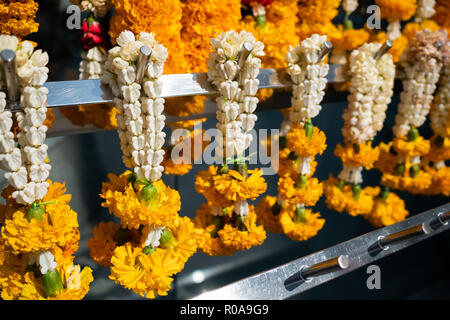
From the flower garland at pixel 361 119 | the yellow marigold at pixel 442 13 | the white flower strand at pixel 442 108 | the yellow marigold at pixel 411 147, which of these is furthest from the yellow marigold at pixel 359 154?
the yellow marigold at pixel 442 13

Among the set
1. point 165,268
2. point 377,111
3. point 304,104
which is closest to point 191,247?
point 165,268

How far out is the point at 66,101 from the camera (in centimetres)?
54

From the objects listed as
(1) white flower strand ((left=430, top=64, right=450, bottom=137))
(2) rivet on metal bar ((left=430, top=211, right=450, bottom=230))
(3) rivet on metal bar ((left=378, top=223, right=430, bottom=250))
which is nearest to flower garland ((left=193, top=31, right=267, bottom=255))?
(3) rivet on metal bar ((left=378, top=223, right=430, bottom=250))

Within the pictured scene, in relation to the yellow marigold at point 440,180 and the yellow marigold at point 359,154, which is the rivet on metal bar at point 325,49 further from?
the yellow marigold at point 440,180

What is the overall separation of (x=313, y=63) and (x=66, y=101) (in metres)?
0.42

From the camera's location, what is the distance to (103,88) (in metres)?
0.58

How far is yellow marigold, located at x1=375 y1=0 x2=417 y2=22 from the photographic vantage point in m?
0.92

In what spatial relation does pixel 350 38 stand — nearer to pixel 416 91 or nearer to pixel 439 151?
pixel 416 91

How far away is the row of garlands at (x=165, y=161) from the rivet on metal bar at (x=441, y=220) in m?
0.19

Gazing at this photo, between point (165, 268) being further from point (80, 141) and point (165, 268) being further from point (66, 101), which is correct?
point (80, 141)

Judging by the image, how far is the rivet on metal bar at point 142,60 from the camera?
1.72 ft

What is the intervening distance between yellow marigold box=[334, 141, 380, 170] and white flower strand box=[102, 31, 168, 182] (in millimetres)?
474

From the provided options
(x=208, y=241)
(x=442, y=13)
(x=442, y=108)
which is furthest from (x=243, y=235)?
(x=442, y=13)

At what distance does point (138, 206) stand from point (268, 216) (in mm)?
370
